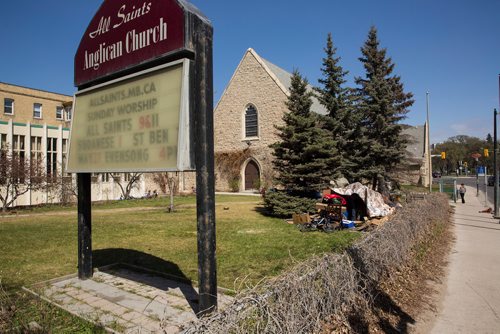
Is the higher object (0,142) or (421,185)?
(0,142)

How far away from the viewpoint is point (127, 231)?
12.4m

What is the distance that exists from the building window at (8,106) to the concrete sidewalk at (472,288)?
128ft

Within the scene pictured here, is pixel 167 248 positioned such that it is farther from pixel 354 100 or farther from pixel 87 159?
pixel 354 100

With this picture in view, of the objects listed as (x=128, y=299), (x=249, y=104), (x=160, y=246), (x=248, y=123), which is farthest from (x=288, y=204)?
(x=249, y=104)

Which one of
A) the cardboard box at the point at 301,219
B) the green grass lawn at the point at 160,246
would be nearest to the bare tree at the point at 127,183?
the green grass lawn at the point at 160,246

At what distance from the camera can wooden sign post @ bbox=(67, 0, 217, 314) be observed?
407 centimetres

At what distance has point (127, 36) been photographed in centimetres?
521

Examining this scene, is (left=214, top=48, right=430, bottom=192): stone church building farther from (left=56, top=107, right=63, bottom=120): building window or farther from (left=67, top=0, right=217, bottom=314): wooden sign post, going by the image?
(left=67, top=0, right=217, bottom=314): wooden sign post

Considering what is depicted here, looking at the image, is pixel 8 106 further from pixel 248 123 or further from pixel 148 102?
pixel 148 102

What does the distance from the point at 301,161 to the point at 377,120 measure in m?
10.2

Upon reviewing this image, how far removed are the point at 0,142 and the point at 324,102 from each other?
70.9 feet

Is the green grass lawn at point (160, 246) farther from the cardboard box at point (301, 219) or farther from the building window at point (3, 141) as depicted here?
the building window at point (3, 141)

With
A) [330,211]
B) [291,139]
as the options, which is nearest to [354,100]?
[291,139]

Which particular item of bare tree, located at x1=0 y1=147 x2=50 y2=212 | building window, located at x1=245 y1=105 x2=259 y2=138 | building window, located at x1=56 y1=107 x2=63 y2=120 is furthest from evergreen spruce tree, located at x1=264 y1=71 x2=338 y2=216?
building window, located at x1=56 y1=107 x2=63 y2=120
